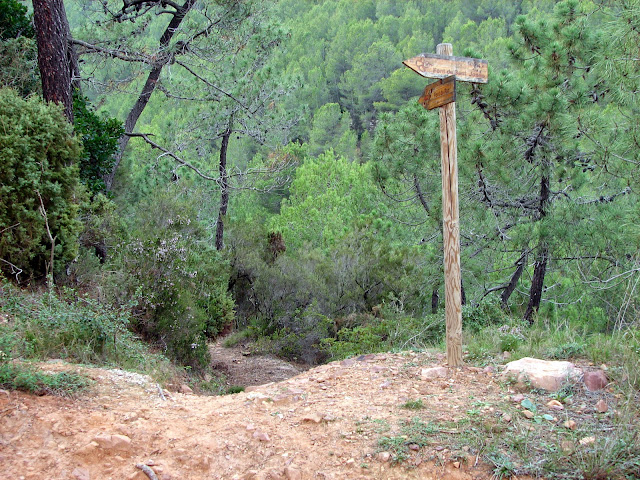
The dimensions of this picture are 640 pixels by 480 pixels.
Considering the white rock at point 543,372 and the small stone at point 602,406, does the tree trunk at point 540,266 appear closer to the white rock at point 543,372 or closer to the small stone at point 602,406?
the white rock at point 543,372

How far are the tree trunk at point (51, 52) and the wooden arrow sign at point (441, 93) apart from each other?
18.5ft

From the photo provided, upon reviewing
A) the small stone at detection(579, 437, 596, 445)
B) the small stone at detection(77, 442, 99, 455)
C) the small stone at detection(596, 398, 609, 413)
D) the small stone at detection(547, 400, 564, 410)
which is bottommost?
the small stone at detection(77, 442, 99, 455)

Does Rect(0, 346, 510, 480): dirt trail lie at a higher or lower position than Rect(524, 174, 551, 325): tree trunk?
lower

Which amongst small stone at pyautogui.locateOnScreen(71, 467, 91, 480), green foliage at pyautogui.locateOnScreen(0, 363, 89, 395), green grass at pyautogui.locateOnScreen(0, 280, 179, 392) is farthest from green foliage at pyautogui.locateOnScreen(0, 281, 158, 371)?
small stone at pyautogui.locateOnScreen(71, 467, 91, 480)

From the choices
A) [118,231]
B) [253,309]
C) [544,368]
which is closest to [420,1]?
[253,309]

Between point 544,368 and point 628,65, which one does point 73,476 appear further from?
point 628,65

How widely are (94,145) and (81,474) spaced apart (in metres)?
7.38

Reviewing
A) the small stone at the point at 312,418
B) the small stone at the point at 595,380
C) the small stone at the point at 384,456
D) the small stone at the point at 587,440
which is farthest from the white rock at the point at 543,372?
the small stone at the point at 312,418

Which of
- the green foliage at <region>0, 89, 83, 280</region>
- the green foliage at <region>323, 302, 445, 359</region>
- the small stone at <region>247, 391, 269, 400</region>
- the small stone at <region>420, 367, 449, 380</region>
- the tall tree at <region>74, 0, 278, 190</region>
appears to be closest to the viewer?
the small stone at <region>247, 391, 269, 400</region>

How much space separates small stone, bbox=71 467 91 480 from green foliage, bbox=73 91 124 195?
22.2 ft

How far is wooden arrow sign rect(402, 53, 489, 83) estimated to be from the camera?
459cm

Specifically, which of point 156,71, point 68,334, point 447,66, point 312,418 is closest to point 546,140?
point 447,66

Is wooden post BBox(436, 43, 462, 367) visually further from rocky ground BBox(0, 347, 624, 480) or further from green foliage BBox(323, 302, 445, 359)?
green foliage BBox(323, 302, 445, 359)

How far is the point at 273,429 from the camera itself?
11.7 feet
